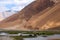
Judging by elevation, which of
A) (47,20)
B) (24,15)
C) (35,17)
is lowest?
(47,20)

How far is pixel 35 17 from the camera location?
6.23m

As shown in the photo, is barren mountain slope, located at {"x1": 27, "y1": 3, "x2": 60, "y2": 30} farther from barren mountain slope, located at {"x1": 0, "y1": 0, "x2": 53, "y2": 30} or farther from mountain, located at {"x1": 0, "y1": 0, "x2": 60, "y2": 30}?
barren mountain slope, located at {"x1": 0, "y1": 0, "x2": 53, "y2": 30}

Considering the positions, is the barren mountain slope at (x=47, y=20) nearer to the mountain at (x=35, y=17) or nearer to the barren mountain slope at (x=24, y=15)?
the mountain at (x=35, y=17)

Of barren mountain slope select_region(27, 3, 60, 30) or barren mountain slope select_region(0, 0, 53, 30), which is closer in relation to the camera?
barren mountain slope select_region(27, 3, 60, 30)

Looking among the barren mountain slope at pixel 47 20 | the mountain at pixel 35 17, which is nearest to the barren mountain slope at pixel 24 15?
the mountain at pixel 35 17

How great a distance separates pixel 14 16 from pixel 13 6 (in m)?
0.37

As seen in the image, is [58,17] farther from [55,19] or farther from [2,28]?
[2,28]

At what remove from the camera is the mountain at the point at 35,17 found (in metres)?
6.13

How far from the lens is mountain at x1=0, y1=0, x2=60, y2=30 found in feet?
20.1

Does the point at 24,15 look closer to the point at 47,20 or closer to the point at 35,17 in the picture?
the point at 35,17

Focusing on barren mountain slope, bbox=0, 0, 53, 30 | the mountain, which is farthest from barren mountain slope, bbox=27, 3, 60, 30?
barren mountain slope, bbox=0, 0, 53, 30

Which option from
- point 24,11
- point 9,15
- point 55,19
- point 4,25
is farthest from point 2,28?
point 55,19

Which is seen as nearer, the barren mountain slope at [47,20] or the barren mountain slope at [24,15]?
the barren mountain slope at [47,20]

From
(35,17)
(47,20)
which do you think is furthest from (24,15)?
(47,20)
